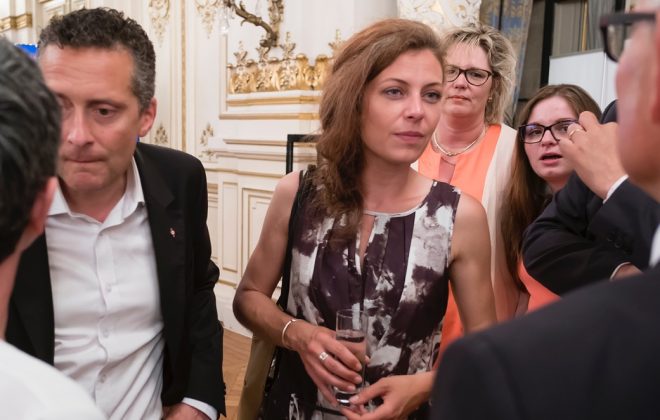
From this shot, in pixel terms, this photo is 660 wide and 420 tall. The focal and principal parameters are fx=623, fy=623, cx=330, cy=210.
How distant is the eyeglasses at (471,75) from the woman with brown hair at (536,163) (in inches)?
12.1

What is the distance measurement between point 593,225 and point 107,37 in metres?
1.23

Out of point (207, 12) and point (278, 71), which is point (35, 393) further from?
point (207, 12)

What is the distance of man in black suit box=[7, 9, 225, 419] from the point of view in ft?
4.71

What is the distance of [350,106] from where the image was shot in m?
1.71

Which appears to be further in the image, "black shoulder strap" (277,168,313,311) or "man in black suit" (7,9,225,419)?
"black shoulder strap" (277,168,313,311)

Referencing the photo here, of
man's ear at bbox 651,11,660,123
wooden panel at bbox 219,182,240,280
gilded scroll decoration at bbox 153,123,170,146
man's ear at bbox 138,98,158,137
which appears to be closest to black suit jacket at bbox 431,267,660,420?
man's ear at bbox 651,11,660,123

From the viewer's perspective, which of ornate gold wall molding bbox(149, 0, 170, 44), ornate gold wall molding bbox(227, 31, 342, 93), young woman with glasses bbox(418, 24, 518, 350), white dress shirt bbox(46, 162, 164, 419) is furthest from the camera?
ornate gold wall molding bbox(149, 0, 170, 44)

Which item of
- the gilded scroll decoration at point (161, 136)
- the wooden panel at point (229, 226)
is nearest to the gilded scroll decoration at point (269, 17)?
the wooden panel at point (229, 226)

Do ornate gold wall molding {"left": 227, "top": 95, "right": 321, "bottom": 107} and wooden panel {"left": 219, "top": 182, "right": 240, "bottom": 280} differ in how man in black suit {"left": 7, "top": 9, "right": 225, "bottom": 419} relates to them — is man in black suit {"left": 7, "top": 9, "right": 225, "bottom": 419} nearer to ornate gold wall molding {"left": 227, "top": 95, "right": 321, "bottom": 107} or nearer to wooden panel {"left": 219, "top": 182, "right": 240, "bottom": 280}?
ornate gold wall molding {"left": 227, "top": 95, "right": 321, "bottom": 107}

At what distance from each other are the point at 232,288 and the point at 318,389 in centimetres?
389

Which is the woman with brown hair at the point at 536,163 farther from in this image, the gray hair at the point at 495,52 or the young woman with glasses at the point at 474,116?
the gray hair at the point at 495,52

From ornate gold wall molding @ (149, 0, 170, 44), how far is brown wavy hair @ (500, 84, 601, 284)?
497 centimetres

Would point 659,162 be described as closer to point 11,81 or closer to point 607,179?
point 11,81

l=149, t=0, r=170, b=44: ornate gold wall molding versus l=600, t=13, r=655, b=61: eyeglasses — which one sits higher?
l=149, t=0, r=170, b=44: ornate gold wall molding
